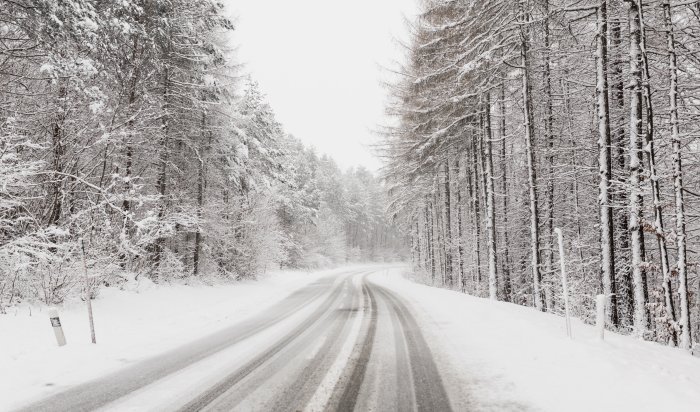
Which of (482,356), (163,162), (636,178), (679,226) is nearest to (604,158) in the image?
(636,178)

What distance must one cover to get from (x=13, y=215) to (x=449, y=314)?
1120 cm

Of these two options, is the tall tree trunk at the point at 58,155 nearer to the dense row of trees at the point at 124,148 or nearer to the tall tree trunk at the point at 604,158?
the dense row of trees at the point at 124,148

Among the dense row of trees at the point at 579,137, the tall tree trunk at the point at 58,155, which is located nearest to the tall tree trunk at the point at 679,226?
the dense row of trees at the point at 579,137

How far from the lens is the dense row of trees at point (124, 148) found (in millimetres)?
8227

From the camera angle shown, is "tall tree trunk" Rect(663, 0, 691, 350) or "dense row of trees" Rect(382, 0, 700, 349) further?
"dense row of trees" Rect(382, 0, 700, 349)

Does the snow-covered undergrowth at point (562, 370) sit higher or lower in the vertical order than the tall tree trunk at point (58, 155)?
lower

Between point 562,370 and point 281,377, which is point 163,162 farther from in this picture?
point 562,370

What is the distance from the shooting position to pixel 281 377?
5055 millimetres

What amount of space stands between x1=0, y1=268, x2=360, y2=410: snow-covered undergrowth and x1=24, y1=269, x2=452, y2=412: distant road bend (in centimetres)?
53

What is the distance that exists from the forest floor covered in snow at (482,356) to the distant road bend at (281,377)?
0.43 meters

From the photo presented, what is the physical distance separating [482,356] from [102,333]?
25.3 ft

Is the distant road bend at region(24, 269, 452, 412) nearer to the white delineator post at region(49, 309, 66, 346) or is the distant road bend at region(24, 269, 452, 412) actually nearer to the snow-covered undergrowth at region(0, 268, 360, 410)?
the snow-covered undergrowth at region(0, 268, 360, 410)

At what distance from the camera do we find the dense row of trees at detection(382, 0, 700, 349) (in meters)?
7.92

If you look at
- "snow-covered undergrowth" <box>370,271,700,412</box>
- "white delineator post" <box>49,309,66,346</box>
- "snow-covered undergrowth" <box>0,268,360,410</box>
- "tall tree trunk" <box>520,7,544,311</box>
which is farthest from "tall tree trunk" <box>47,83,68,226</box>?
"tall tree trunk" <box>520,7,544,311</box>
